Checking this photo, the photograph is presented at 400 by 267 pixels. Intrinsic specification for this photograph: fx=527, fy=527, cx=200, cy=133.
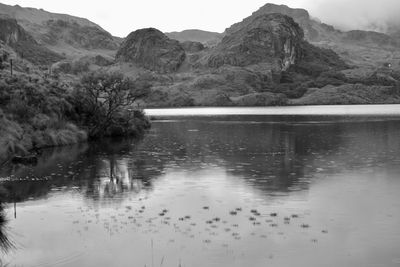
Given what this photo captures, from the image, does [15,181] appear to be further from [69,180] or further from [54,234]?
[54,234]

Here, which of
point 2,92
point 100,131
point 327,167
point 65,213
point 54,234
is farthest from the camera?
point 100,131

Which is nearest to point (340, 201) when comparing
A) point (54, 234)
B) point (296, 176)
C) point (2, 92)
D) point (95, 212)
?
point (296, 176)

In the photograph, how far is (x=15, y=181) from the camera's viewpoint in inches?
1697

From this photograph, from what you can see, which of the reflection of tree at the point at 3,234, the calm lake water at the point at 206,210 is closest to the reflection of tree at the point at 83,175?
the calm lake water at the point at 206,210

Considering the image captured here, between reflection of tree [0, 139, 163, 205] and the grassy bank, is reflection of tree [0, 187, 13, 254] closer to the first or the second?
reflection of tree [0, 139, 163, 205]

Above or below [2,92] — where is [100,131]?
below

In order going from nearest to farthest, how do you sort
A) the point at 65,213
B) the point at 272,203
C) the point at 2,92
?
the point at 65,213 < the point at 272,203 < the point at 2,92

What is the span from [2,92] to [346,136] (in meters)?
54.6

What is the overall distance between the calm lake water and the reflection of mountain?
0.59 feet

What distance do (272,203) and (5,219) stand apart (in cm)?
1629

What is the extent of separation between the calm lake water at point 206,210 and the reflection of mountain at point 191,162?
0.18 m

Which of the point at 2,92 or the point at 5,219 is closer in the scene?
the point at 5,219

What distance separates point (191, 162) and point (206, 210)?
2434cm

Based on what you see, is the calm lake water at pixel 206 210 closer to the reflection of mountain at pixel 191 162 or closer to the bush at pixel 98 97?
the reflection of mountain at pixel 191 162
